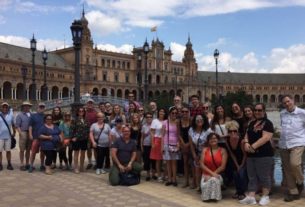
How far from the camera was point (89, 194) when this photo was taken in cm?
832

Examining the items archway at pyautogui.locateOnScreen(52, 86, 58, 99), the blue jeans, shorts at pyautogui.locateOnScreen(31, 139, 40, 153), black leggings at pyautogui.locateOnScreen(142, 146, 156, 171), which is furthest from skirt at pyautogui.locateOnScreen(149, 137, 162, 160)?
archway at pyautogui.locateOnScreen(52, 86, 58, 99)

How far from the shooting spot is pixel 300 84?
12156 centimetres

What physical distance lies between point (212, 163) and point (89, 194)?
2.63 metres

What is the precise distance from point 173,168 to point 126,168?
1091 millimetres

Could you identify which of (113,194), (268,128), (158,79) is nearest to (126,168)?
(113,194)

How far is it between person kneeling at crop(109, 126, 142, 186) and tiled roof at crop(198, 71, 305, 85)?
109342mm

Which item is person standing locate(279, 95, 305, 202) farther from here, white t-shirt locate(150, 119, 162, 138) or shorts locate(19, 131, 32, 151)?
shorts locate(19, 131, 32, 151)

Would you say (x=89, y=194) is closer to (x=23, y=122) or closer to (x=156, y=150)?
(x=156, y=150)

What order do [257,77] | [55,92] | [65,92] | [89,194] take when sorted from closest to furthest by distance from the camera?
[89,194]
[55,92]
[65,92]
[257,77]

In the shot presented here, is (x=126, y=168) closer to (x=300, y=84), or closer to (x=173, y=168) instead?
(x=173, y=168)

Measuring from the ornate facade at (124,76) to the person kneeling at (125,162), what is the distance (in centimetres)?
5439

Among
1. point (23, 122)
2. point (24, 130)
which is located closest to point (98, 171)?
point (24, 130)

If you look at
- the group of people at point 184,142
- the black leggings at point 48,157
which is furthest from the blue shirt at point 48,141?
the black leggings at point 48,157

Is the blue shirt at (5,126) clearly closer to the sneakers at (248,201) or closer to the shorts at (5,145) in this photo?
the shorts at (5,145)
